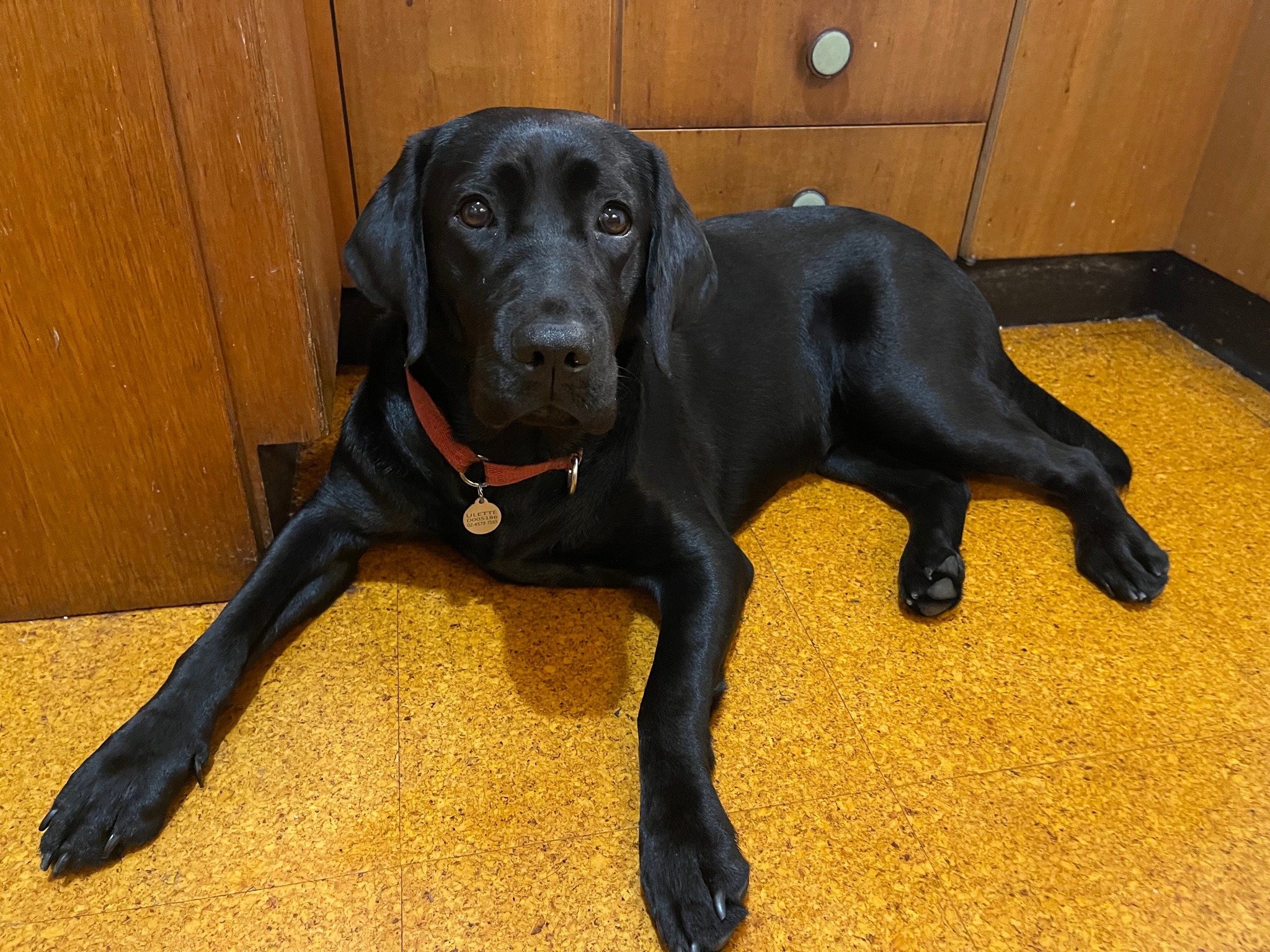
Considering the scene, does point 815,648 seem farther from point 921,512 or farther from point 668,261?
point 668,261

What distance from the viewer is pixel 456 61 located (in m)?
1.87

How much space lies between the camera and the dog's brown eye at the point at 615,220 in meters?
1.28

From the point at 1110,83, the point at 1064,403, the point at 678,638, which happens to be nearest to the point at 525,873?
the point at 678,638

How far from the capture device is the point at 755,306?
69.8 inches

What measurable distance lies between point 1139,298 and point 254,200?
2.39 metres

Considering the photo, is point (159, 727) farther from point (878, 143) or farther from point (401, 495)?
point (878, 143)

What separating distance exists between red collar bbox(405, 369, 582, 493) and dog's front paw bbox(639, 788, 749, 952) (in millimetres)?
525

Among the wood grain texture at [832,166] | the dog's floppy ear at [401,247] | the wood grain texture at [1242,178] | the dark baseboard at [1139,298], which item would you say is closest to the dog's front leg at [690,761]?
the dog's floppy ear at [401,247]

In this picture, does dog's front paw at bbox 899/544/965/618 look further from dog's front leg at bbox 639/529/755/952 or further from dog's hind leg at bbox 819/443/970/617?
dog's front leg at bbox 639/529/755/952

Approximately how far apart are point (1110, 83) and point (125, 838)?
2.47m

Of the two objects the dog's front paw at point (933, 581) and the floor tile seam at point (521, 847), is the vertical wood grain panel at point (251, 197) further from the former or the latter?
the dog's front paw at point (933, 581)

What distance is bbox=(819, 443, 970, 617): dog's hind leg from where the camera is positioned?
155 centimetres

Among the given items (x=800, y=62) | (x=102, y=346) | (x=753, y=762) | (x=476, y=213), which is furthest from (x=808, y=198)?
(x=102, y=346)

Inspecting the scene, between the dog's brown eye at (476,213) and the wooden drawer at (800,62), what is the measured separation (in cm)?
89
